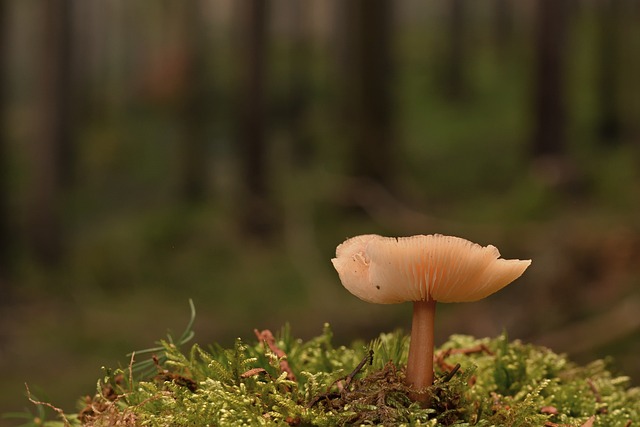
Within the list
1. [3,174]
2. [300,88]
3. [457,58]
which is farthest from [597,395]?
[300,88]

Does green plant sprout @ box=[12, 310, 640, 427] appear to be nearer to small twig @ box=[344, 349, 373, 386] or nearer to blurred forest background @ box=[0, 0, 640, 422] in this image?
small twig @ box=[344, 349, 373, 386]

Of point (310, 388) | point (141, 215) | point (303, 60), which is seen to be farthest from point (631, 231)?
point (303, 60)

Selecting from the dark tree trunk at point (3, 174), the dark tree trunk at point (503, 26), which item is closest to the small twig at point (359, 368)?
the dark tree trunk at point (3, 174)

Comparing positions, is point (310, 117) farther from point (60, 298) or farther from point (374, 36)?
point (60, 298)

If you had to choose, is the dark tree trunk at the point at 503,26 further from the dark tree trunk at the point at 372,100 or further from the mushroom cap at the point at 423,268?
the mushroom cap at the point at 423,268

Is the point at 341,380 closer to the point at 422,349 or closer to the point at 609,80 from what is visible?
the point at 422,349
